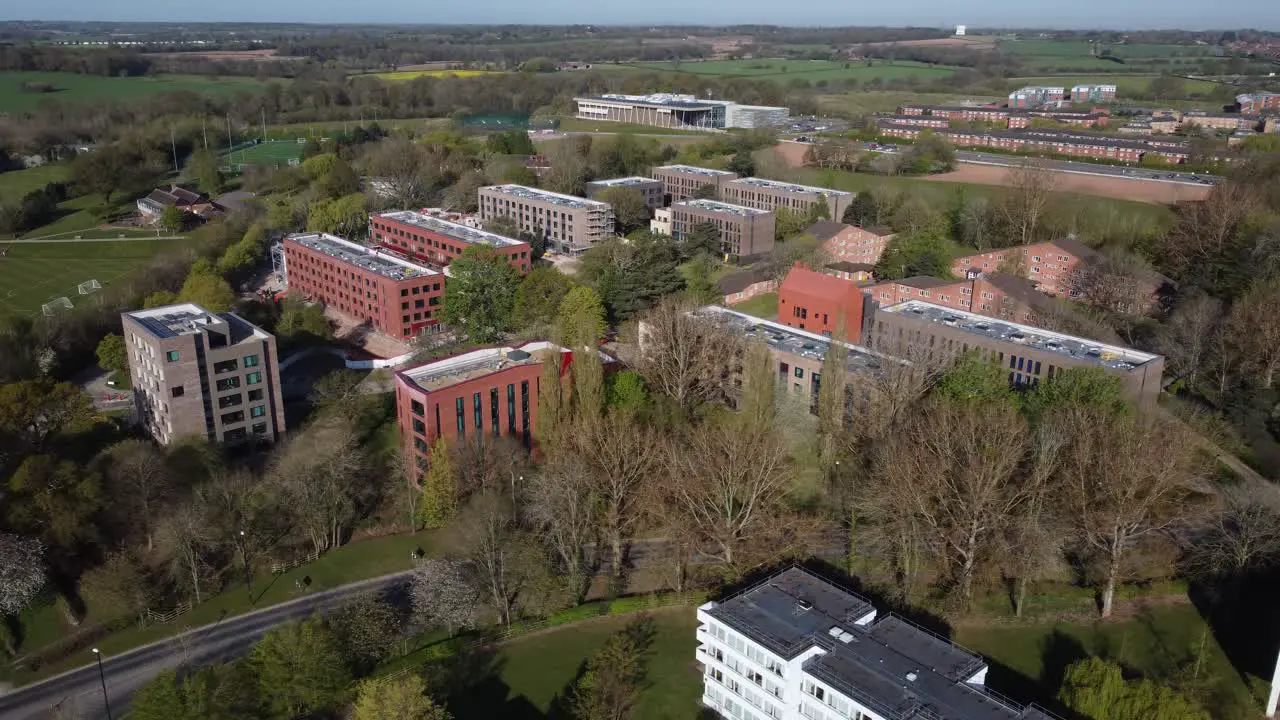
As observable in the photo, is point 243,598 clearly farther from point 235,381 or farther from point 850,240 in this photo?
point 850,240

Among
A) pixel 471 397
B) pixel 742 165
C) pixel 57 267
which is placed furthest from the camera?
pixel 742 165

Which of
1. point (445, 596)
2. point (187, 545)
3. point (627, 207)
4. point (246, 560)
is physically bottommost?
point (246, 560)

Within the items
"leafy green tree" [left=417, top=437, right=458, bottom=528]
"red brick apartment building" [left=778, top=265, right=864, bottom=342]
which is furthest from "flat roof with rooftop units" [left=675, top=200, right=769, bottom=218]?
"leafy green tree" [left=417, top=437, right=458, bottom=528]

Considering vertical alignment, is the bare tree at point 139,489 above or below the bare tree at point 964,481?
below

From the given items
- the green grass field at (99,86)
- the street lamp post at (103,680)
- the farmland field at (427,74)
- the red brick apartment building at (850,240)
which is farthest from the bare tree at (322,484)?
the farmland field at (427,74)

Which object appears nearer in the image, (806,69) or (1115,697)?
(1115,697)

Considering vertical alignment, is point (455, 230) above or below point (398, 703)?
above

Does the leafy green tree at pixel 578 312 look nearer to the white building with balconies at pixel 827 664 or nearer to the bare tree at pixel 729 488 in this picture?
the bare tree at pixel 729 488

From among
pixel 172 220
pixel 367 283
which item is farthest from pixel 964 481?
pixel 172 220

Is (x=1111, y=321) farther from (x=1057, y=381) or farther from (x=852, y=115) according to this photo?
(x=852, y=115)
